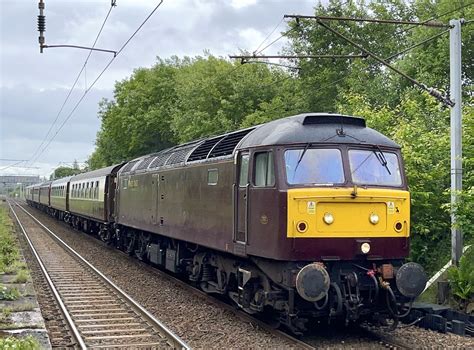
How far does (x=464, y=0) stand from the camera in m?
28.7

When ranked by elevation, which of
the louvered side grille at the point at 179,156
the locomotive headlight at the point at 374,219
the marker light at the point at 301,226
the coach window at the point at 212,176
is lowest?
the marker light at the point at 301,226

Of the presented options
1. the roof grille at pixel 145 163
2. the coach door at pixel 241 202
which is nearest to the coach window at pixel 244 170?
the coach door at pixel 241 202

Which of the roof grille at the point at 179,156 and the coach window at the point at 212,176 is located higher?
the roof grille at the point at 179,156

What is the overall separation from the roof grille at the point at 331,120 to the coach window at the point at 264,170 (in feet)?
2.69

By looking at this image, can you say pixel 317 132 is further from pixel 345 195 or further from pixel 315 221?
pixel 315 221

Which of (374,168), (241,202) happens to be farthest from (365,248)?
(241,202)

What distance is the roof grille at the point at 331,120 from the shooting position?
998 cm

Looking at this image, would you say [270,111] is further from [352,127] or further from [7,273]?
[352,127]

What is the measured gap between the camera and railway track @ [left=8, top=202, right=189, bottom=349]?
9.52 m

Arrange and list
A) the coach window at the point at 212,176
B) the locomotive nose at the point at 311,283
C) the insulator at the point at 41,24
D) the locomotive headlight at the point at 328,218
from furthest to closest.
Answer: the insulator at the point at 41,24
the coach window at the point at 212,176
the locomotive headlight at the point at 328,218
the locomotive nose at the point at 311,283

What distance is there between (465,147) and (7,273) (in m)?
11.4

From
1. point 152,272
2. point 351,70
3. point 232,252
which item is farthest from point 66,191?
point 232,252

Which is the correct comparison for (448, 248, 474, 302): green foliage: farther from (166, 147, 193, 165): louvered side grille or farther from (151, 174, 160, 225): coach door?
(151, 174, 160, 225): coach door

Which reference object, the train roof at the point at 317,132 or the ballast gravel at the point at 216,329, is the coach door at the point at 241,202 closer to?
the train roof at the point at 317,132
